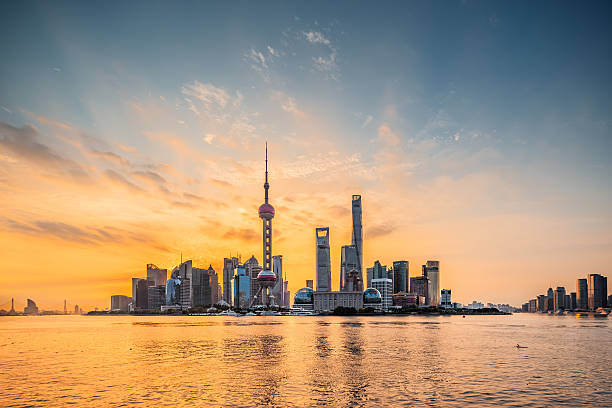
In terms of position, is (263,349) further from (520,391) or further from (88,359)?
(520,391)

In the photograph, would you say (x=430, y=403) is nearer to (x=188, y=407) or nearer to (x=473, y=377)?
(x=473, y=377)

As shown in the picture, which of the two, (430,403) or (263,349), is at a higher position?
(430,403)

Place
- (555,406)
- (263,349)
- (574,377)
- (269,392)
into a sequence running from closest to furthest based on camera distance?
(555,406) → (269,392) → (574,377) → (263,349)

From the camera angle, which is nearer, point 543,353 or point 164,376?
point 164,376

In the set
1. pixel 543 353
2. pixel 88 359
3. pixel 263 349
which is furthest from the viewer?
pixel 263 349

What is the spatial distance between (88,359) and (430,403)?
69.5 metres

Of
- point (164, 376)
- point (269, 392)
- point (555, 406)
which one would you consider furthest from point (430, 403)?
point (164, 376)

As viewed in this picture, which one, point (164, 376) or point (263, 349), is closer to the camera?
point (164, 376)

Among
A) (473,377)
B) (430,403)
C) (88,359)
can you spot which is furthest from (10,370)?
(473,377)

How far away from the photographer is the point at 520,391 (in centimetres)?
5375

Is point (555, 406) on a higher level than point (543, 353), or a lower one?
higher

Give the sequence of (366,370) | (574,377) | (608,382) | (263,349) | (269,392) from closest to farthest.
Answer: (269,392), (608,382), (574,377), (366,370), (263,349)

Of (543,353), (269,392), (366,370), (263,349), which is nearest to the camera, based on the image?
(269,392)

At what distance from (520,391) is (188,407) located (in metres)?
38.6
